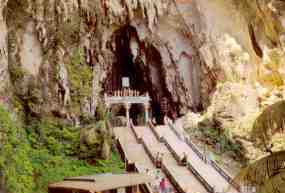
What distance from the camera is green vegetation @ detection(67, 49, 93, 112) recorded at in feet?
68.5

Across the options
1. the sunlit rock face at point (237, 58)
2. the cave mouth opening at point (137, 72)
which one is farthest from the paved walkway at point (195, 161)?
the cave mouth opening at point (137, 72)

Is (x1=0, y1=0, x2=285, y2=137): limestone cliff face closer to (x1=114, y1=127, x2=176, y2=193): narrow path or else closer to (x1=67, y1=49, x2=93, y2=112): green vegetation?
(x1=67, y1=49, x2=93, y2=112): green vegetation

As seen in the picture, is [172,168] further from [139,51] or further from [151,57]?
[139,51]

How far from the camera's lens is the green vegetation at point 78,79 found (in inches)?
822

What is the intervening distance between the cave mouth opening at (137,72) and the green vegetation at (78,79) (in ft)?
21.8

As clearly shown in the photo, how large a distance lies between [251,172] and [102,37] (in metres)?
22.2

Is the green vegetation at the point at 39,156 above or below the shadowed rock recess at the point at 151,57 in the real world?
below

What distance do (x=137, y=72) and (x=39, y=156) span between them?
1556cm

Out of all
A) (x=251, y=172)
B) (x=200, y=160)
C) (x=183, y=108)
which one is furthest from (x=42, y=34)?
(x=251, y=172)

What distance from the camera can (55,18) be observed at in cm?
2128

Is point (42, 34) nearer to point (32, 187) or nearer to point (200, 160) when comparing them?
point (32, 187)

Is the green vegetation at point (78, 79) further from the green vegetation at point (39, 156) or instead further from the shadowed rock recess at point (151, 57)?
the green vegetation at point (39, 156)

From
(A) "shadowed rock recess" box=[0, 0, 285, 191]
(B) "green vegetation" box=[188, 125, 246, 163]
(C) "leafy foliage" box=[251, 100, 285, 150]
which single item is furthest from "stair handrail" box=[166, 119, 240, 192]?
(C) "leafy foliage" box=[251, 100, 285, 150]

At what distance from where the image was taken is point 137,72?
31750mm
